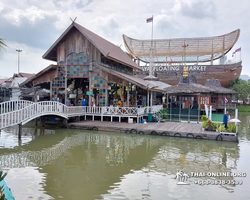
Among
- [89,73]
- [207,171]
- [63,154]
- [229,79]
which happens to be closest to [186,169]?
[207,171]

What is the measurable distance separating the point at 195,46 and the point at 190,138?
106 ft

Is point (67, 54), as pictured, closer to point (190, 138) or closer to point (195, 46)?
point (190, 138)

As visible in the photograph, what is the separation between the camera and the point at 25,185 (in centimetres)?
592

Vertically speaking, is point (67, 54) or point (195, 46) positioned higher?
point (195, 46)

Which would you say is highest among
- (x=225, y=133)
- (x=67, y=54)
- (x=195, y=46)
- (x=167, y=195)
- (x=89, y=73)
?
(x=195, y=46)

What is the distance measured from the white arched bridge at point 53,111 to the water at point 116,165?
1.14m

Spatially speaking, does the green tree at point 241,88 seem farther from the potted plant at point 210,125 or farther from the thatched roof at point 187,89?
the potted plant at point 210,125

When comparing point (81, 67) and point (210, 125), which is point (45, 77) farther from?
point (210, 125)

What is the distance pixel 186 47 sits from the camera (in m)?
41.5

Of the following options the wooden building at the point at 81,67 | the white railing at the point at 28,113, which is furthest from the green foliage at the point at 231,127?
the white railing at the point at 28,113

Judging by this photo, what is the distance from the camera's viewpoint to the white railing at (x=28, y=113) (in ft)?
34.1

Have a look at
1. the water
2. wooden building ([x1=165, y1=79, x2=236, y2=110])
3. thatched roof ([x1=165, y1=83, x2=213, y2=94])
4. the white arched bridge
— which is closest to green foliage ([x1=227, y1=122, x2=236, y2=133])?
the water

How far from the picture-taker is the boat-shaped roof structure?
38.1 metres

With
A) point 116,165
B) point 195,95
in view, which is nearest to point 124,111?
point 116,165
